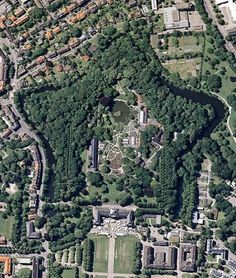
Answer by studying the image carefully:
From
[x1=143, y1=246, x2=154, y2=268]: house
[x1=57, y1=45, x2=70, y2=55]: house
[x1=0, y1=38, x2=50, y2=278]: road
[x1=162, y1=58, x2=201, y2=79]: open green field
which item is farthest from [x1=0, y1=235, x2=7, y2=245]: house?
[x1=162, y1=58, x2=201, y2=79]: open green field

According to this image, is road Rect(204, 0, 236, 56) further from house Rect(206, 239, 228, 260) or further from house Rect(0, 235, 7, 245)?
house Rect(0, 235, 7, 245)

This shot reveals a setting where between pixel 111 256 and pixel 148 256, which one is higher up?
pixel 148 256

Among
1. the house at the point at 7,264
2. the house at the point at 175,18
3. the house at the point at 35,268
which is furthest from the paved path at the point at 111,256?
the house at the point at 175,18

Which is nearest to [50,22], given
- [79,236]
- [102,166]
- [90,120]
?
[90,120]

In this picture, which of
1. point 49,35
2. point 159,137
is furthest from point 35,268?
point 49,35

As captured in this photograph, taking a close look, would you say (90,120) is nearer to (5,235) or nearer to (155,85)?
(155,85)

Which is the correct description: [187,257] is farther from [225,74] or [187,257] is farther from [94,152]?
[225,74]
